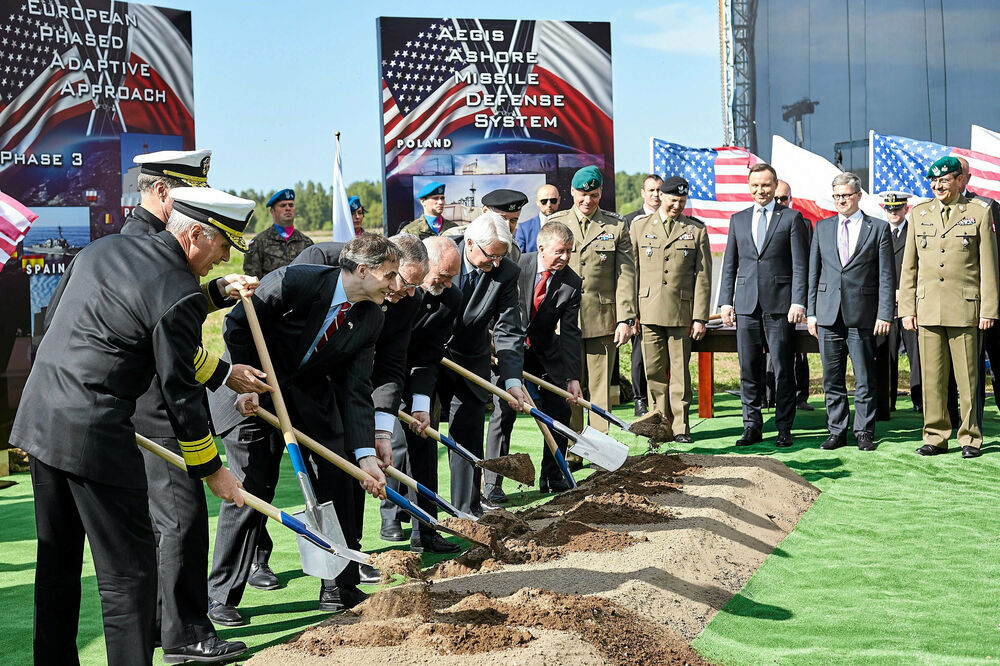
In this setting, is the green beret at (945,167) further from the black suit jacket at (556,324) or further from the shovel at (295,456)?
the shovel at (295,456)

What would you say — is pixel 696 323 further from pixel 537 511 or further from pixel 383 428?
pixel 383 428

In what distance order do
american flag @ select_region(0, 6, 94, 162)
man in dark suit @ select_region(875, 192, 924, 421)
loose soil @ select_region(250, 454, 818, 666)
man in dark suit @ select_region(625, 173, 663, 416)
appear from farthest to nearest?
man in dark suit @ select_region(625, 173, 663, 416), man in dark suit @ select_region(875, 192, 924, 421), american flag @ select_region(0, 6, 94, 162), loose soil @ select_region(250, 454, 818, 666)

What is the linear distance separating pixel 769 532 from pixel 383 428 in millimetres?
2121

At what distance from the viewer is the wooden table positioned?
8.56 meters

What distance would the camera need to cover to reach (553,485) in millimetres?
6793

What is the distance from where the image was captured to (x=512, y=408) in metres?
6.36

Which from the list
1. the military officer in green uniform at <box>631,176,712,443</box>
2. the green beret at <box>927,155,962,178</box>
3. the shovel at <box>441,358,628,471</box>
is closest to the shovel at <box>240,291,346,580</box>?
the shovel at <box>441,358,628,471</box>

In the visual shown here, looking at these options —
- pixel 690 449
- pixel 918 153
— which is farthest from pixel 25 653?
pixel 918 153

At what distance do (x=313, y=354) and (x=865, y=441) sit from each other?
4.99m

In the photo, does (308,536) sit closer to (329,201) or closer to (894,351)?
(894,351)

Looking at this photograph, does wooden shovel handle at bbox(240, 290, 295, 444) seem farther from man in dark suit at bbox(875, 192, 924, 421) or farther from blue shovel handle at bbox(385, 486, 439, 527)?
man in dark suit at bbox(875, 192, 924, 421)

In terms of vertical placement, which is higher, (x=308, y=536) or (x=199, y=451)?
(x=199, y=451)

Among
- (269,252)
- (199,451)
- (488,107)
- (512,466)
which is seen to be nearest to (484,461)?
(512,466)

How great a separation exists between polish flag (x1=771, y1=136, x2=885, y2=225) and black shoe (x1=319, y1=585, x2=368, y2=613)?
844 centimetres
